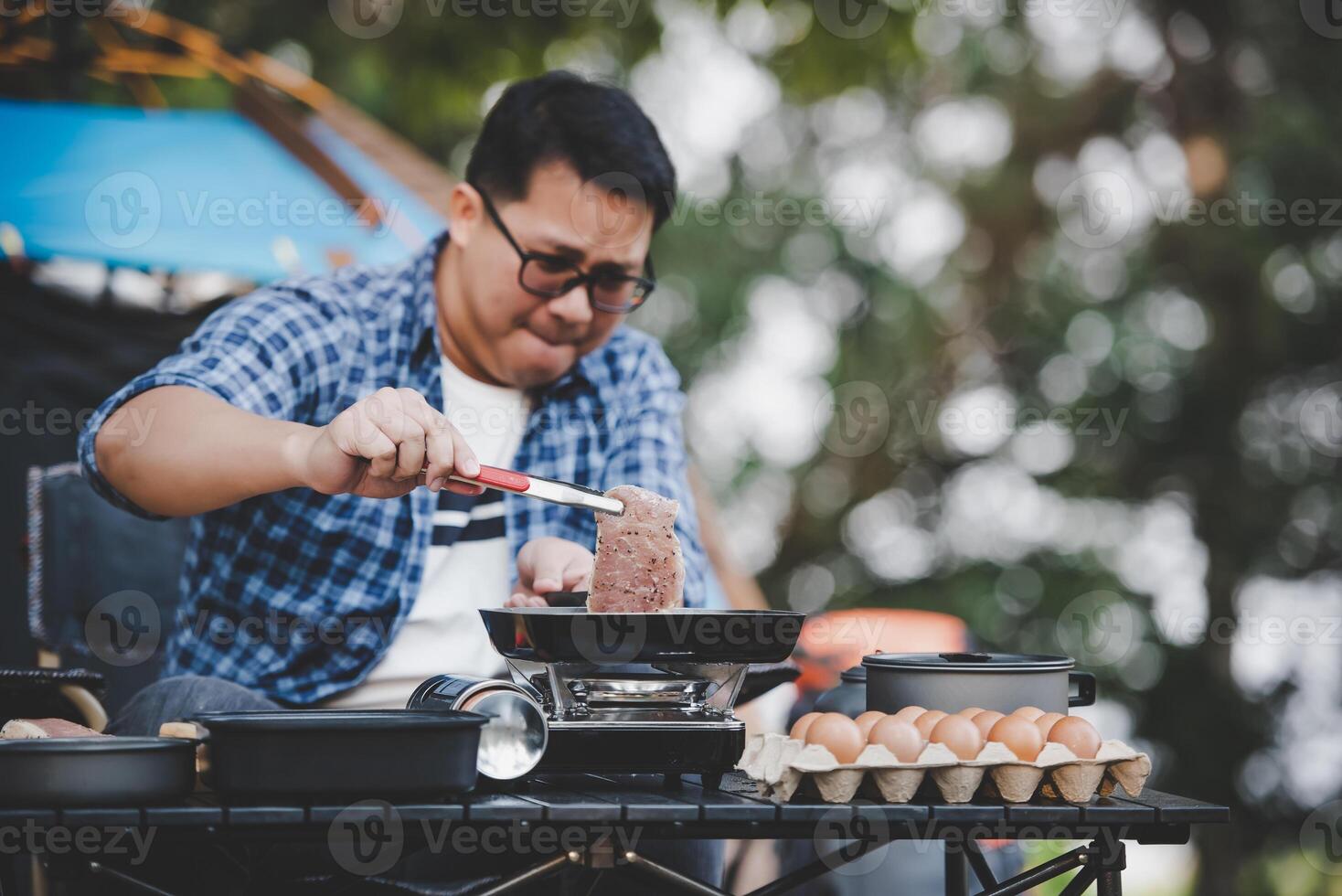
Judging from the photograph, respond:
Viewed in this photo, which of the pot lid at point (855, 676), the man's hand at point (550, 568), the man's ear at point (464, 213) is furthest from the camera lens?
the man's ear at point (464, 213)

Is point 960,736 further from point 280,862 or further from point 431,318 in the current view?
point 431,318

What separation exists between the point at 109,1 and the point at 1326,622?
7.04 metres

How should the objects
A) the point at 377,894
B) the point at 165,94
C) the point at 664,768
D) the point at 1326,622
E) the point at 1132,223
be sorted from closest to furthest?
the point at 664,768
the point at 377,894
the point at 165,94
the point at 1326,622
the point at 1132,223

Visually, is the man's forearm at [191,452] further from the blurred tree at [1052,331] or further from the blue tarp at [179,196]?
the blurred tree at [1052,331]

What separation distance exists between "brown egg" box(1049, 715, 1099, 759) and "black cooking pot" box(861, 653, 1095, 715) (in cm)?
17

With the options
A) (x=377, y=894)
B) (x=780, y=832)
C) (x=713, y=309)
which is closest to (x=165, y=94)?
(x=377, y=894)

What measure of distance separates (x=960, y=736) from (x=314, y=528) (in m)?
1.51

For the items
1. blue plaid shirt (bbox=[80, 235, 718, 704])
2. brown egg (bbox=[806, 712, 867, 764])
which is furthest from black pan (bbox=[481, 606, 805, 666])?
blue plaid shirt (bbox=[80, 235, 718, 704])

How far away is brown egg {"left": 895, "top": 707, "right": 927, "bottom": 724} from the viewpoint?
1758mm

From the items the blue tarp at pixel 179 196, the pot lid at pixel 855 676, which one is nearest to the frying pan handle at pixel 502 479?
the pot lid at pixel 855 676

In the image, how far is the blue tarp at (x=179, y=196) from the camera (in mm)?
4191

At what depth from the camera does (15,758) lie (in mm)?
1418

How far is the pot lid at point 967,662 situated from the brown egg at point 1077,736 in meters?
0.18

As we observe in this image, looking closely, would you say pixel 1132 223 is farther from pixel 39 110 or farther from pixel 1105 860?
pixel 1105 860
